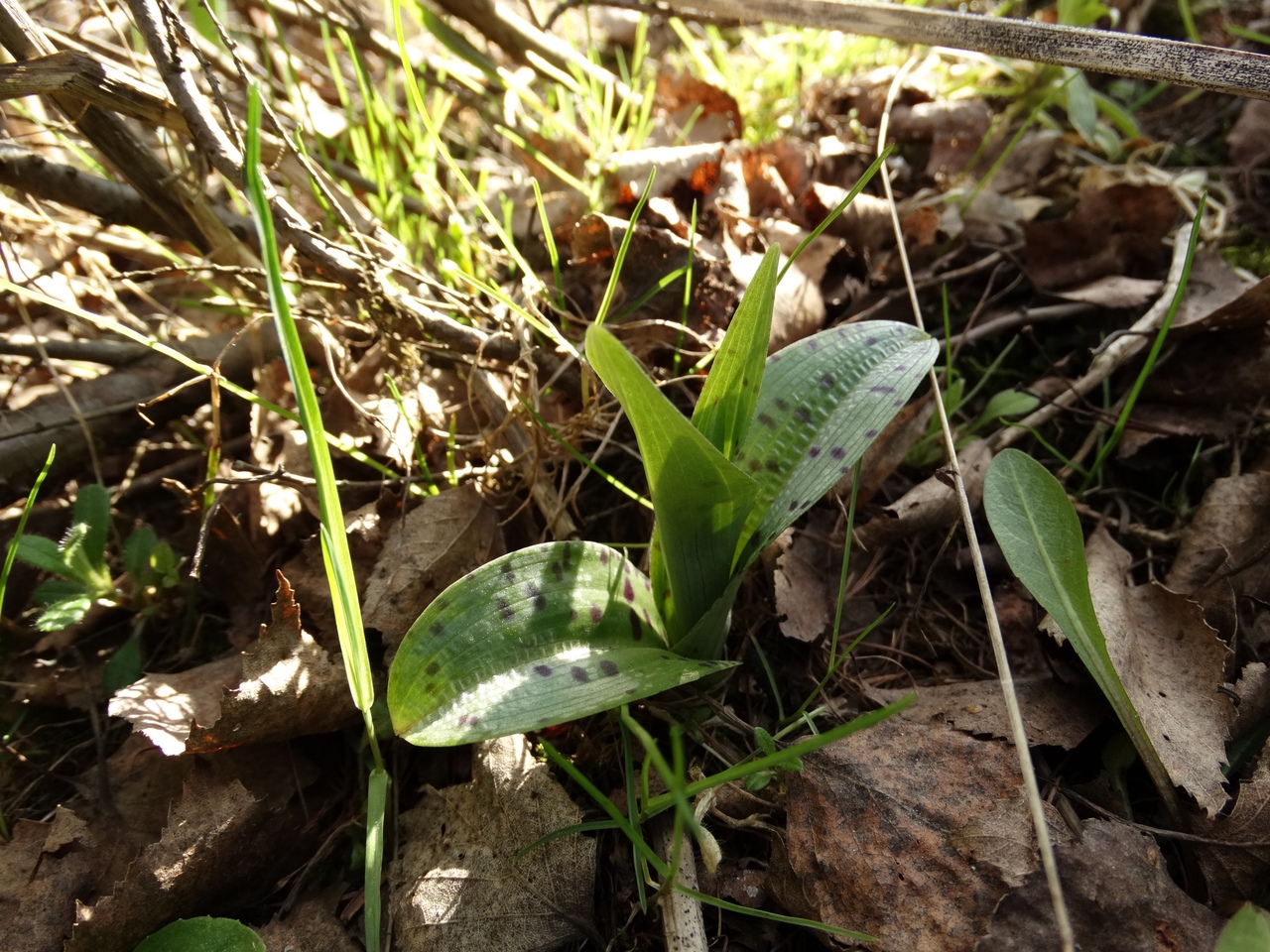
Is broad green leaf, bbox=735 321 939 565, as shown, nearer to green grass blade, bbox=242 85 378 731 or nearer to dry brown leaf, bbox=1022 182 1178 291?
green grass blade, bbox=242 85 378 731

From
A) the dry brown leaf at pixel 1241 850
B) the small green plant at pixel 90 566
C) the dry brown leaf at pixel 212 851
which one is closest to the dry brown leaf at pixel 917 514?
the dry brown leaf at pixel 1241 850

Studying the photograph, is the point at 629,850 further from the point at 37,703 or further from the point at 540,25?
the point at 540,25

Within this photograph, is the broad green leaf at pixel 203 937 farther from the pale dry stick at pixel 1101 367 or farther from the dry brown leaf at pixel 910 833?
the pale dry stick at pixel 1101 367

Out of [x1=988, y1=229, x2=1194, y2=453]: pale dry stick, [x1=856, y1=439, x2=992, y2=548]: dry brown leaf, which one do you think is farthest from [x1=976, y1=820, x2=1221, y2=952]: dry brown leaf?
[x1=988, y1=229, x2=1194, y2=453]: pale dry stick

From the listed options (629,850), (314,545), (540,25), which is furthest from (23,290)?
(540,25)

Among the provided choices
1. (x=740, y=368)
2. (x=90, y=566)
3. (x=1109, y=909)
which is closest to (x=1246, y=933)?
(x=1109, y=909)

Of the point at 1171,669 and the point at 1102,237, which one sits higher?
the point at 1102,237

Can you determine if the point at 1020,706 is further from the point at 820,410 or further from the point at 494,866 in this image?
the point at 494,866
